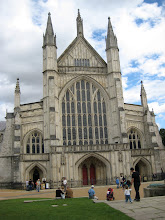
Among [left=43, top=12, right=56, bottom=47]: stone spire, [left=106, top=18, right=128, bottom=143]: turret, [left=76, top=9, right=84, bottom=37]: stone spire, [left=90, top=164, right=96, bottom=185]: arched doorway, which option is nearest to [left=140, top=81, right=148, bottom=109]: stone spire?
[left=106, top=18, right=128, bottom=143]: turret

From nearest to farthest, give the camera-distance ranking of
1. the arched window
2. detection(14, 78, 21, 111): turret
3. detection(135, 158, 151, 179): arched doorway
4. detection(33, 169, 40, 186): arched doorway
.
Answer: detection(33, 169, 40, 186): arched doorway < the arched window < detection(135, 158, 151, 179): arched doorway < detection(14, 78, 21, 111): turret

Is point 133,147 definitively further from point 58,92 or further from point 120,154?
point 58,92

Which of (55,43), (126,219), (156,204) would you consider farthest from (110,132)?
(126,219)

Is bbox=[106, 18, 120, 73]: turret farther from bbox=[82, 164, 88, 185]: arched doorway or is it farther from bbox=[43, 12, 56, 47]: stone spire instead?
bbox=[82, 164, 88, 185]: arched doorway

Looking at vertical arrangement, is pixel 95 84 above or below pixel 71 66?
below

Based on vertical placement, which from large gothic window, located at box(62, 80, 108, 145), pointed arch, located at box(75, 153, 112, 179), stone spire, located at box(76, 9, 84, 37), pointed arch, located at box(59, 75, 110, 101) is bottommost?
pointed arch, located at box(75, 153, 112, 179)

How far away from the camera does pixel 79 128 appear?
34812 mm

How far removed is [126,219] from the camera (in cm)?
771

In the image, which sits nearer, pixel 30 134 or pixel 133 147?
pixel 30 134

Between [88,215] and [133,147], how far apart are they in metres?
29.1

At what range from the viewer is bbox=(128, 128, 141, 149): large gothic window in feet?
121

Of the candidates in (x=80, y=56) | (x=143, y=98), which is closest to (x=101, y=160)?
(x=143, y=98)

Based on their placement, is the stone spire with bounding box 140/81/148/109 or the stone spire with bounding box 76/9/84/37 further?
the stone spire with bounding box 76/9/84/37

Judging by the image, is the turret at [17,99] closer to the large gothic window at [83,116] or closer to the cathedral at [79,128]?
the cathedral at [79,128]
